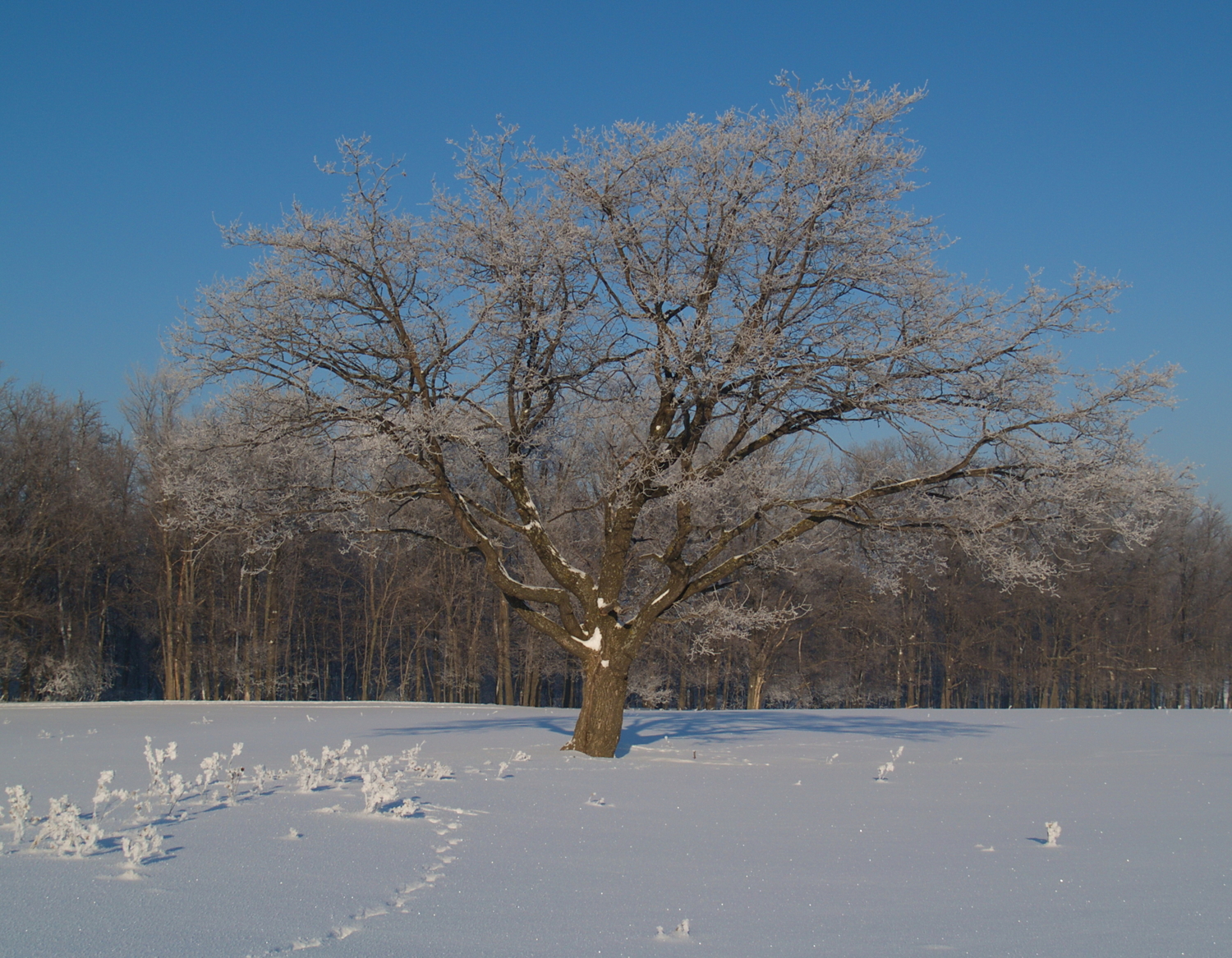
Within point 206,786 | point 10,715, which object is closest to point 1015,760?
point 206,786

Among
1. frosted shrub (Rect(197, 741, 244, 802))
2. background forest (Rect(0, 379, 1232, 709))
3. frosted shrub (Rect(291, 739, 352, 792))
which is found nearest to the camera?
frosted shrub (Rect(197, 741, 244, 802))

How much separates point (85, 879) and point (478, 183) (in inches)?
389

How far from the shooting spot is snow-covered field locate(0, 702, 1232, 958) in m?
3.80

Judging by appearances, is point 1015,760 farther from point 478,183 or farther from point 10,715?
point 10,715

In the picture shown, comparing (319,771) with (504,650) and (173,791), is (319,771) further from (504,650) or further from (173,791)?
(504,650)

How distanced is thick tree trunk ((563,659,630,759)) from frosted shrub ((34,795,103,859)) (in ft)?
25.5

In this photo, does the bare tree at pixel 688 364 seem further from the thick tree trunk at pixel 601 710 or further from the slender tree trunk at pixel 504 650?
the slender tree trunk at pixel 504 650

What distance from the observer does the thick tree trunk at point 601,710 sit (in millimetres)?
12070

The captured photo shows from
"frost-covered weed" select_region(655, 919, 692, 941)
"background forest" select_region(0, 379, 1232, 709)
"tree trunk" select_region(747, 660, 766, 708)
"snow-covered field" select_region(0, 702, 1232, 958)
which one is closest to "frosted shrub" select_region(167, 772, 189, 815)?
"snow-covered field" select_region(0, 702, 1232, 958)

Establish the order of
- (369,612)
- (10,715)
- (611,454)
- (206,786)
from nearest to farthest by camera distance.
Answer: (206,786)
(611,454)
(10,715)
(369,612)

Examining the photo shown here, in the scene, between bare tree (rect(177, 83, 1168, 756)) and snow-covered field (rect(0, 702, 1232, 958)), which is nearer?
snow-covered field (rect(0, 702, 1232, 958))

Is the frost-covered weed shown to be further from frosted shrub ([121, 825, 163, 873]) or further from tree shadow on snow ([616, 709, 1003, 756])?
tree shadow on snow ([616, 709, 1003, 756])

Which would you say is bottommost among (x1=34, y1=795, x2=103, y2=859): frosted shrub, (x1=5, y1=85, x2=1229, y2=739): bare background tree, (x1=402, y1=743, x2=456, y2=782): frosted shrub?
(x1=402, y1=743, x2=456, y2=782): frosted shrub

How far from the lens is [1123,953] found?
12.5ft
